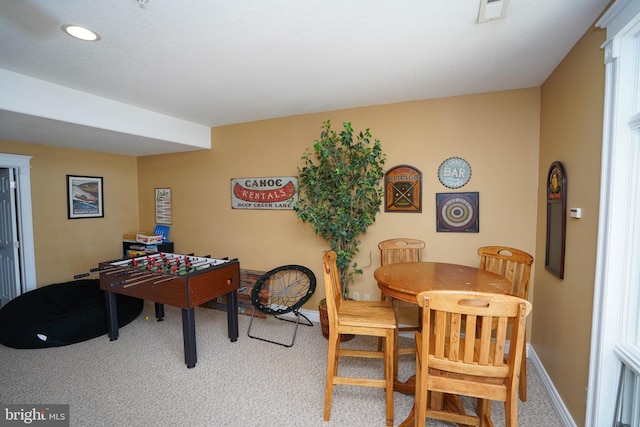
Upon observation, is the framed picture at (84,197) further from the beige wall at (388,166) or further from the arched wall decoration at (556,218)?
the arched wall decoration at (556,218)

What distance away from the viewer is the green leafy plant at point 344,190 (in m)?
2.83

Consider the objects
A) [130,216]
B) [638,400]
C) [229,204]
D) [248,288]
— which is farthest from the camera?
[130,216]

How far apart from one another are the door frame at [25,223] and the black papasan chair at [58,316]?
0.52 metres

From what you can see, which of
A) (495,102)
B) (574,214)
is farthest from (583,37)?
(574,214)

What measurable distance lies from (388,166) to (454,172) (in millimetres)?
672

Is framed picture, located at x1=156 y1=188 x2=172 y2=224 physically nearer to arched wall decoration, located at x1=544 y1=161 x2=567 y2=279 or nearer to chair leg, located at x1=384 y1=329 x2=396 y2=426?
chair leg, located at x1=384 y1=329 x2=396 y2=426

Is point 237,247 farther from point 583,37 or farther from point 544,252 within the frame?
point 583,37

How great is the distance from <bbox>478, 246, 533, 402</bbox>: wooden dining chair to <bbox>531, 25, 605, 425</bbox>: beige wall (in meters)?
0.21

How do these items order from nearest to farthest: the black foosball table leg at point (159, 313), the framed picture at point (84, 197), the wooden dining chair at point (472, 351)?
1. the wooden dining chair at point (472, 351)
2. the black foosball table leg at point (159, 313)
3. the framed picture at point (84, 197)

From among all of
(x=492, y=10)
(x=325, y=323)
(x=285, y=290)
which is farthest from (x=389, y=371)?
(x=492, y=10)

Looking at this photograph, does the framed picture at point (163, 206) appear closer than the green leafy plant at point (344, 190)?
No

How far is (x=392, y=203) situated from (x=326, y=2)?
2058mm

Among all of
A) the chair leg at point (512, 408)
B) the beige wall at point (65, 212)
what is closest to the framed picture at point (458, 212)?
the chair leg at point (512, 408)

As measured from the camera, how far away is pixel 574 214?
185 centimetres
